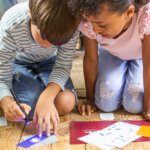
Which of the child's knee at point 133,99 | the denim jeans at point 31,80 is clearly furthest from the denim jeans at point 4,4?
the child's knee at point 133,99

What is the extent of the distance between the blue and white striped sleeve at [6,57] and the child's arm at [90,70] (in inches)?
11.8

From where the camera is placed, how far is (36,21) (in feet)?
3.76

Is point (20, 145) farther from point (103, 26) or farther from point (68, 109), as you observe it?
point (103, 26)

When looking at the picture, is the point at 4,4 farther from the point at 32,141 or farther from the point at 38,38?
the point at 32,141

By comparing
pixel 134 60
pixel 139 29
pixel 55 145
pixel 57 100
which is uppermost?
pixel 139 29

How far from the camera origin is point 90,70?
1521mm

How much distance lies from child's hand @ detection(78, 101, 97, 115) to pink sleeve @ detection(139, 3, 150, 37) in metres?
0.36

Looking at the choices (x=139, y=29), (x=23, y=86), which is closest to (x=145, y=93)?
(x=139, y=29)

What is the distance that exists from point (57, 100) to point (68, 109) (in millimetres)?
57

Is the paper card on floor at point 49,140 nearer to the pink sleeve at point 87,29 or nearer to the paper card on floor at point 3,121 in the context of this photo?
the paper card on floor at point 3,121

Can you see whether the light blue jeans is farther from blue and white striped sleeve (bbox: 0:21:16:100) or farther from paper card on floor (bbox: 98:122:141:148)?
blue and white striped sleeve (bbox: 0:21:16:100)

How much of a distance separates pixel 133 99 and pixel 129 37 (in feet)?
0.81

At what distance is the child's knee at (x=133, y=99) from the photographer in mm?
1442

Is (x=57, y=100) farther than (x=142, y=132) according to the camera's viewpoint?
Yes
